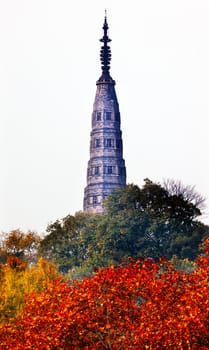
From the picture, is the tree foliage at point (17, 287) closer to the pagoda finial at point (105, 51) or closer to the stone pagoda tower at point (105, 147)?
the stone pagoda tower at point (105, 147)

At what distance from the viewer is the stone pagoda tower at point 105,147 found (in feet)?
506

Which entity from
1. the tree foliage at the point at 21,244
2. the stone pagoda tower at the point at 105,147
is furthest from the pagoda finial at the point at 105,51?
the tree foliage at the point at 21,244

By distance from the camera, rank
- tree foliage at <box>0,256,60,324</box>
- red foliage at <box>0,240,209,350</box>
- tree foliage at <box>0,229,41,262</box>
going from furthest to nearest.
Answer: tree foliage at <box>0,229,41,262</box> < tree foliage at <box>0,256,60,324</box> < red foliage at <box>0,240,209,350</box>

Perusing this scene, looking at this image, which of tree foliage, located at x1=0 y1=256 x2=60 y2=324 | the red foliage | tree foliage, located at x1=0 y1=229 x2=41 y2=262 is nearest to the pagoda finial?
tree foliage, located at x1=0 y1=229 x2=41 y2=262

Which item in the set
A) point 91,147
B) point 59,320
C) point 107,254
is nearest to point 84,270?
point 107,254

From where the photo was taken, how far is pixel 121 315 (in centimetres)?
4366

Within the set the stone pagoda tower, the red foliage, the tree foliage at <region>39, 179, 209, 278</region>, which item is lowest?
the red foliage

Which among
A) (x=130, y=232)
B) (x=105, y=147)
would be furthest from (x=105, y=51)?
(x=130, y=232)

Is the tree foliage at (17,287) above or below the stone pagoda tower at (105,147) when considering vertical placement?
below

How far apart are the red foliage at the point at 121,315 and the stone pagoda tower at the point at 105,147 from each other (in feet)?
353

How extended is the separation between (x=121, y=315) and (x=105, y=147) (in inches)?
4420

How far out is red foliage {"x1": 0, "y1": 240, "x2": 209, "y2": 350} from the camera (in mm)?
40125

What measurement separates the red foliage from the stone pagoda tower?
353 feet

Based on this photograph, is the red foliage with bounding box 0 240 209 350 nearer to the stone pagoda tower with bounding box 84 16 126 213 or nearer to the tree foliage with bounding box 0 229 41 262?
the tree foliage with bounding box 0 229 41 262
